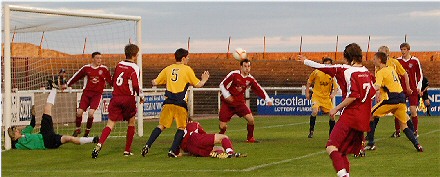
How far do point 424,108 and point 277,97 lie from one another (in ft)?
18.2

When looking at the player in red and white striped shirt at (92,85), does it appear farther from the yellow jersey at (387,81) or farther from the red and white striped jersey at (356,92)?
the red and white striped jersey at (356,92)

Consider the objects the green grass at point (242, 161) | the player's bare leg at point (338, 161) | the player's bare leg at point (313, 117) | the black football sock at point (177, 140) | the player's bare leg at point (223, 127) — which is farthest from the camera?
the player's bare leg at point (313, 117)

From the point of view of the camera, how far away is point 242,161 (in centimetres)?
1492

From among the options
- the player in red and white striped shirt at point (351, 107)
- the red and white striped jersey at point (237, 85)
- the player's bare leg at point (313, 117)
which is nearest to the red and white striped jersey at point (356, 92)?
the player in red and white striped shirt at point (351, 107)

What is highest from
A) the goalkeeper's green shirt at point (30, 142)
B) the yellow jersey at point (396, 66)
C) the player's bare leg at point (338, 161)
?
the yellow jersey at point (396, 66)

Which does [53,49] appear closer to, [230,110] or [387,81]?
[230,110]

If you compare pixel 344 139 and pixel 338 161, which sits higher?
pixel 344 139

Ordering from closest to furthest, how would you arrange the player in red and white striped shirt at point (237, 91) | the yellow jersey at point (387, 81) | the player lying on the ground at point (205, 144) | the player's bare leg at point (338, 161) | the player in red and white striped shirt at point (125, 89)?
1. the player's bare leg at point (338, 161)
2. the player lying on the ground at point (205, 144)
3. the player in red and white striped shirt at point (125, 89)
4. the yellow jersey at point (387, 81)
5. the player in red and white striped shirt at point (237, 91)

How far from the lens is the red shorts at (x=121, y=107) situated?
1628 cm

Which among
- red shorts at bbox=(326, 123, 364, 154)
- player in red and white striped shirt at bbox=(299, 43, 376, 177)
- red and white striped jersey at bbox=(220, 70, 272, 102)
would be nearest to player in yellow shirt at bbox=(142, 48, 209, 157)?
red and white striped jersey at bbox=(220, 70, 272, 102)

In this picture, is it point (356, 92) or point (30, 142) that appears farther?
point (30, 142)

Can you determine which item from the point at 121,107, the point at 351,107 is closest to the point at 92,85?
the point at 121,107

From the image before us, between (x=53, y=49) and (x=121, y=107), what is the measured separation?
8.93 metres

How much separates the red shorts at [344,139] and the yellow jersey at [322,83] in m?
8.56
